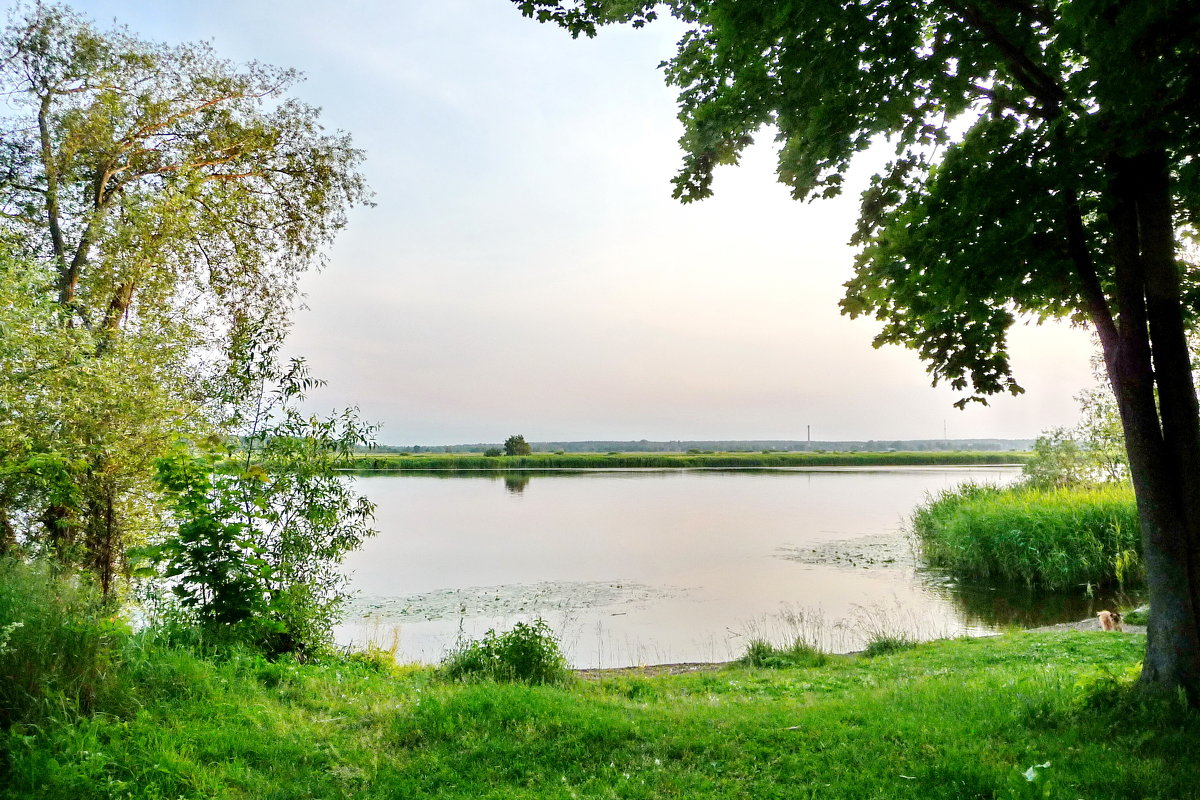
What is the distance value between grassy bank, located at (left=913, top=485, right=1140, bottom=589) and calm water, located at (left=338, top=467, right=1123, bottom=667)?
1110 mm

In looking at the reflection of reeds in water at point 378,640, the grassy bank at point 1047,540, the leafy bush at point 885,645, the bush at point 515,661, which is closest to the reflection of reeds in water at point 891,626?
the leafy bush at point 885,645

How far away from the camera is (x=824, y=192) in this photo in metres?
6.28

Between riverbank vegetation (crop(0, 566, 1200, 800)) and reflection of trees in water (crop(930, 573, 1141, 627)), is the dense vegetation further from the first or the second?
reflection of trees in water (crop(930, 573, 1141, 627))

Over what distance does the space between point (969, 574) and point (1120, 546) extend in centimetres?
337

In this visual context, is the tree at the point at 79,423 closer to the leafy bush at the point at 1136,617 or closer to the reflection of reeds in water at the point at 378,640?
the reflection of reeds in water at the point at 378,640

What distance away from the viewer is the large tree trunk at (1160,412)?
4.91 meters

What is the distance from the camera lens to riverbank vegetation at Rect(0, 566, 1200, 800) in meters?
4.07

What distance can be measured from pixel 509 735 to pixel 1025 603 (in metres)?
13.7

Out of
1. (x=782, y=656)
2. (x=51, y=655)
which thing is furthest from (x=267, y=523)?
(x=782, y=656)

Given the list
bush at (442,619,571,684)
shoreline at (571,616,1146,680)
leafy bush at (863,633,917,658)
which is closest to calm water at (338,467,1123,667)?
shoreline at (571,616,1146,680)

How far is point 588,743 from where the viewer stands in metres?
4.84

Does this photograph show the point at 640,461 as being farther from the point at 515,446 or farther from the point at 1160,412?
the point at 1160,412

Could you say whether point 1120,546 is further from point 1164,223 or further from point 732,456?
point 732,456

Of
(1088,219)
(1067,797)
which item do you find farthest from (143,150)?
(1067,797)
